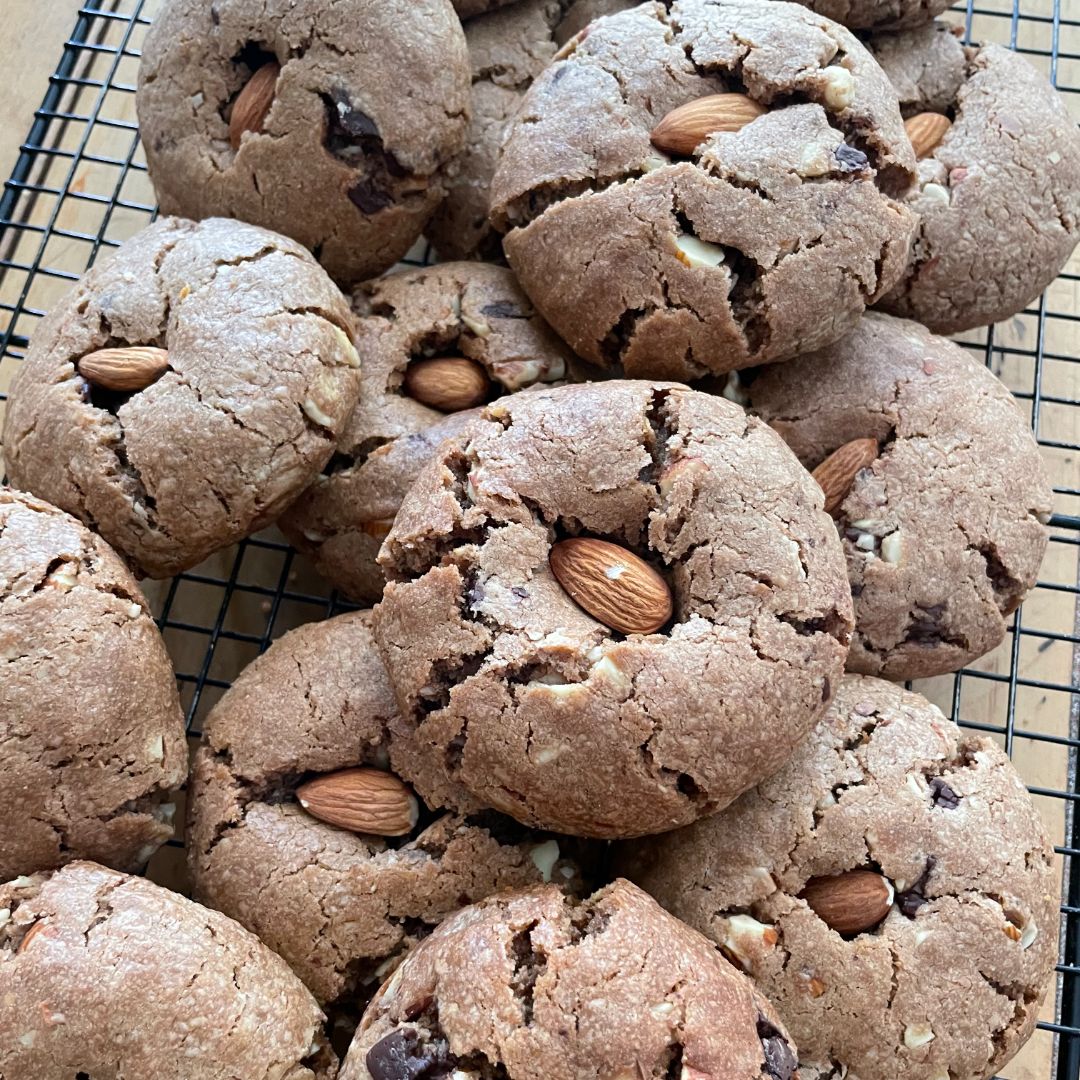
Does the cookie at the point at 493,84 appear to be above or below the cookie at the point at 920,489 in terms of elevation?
above

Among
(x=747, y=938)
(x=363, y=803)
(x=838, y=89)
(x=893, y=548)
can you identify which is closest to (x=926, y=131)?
(x=838, y=89)

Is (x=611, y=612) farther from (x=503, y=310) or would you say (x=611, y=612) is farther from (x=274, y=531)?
(x=274, y=531)

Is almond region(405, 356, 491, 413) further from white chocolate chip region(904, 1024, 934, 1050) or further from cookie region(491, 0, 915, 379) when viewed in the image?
white chocolate chip region(904, 1024, 934, 1050)

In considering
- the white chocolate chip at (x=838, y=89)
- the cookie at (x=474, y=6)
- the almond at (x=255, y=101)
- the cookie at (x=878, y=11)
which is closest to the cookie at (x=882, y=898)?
the white chocolate chip at (x=838, y=89)

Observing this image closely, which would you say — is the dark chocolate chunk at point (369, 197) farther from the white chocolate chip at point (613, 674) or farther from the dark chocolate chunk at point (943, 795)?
the dark chocolate chunk at point (943, 795)

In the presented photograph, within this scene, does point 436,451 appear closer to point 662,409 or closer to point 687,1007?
point 662,409
